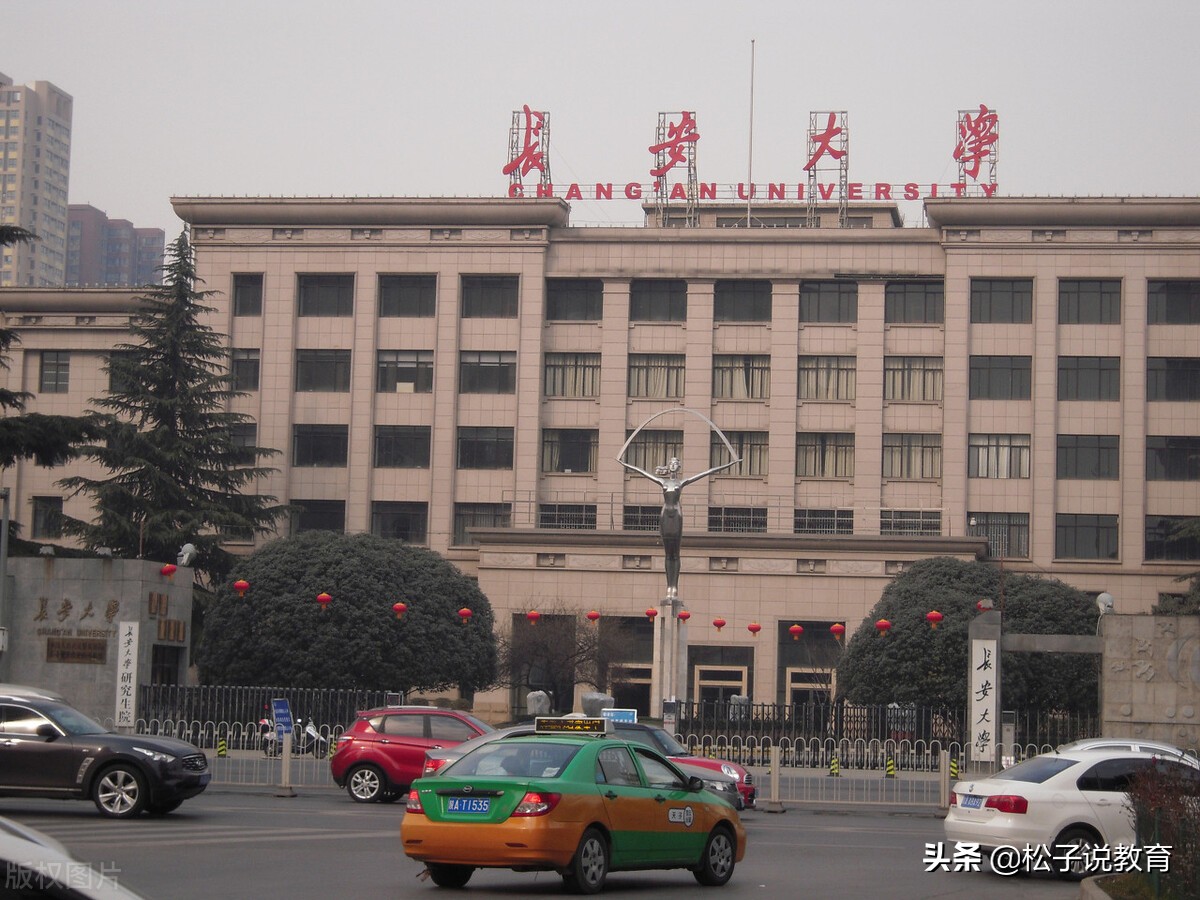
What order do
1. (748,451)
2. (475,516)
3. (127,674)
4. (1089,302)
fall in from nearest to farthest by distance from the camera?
(127,674), (1089,302), (748,451), (475,516)

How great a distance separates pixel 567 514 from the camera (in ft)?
198

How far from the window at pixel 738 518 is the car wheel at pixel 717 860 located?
145ft

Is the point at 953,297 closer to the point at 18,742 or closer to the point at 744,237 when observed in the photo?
the point at 744,237

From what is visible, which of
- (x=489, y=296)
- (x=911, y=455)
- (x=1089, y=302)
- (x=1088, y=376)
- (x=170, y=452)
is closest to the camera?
(x=170, y=452)

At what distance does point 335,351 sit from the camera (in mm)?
62031

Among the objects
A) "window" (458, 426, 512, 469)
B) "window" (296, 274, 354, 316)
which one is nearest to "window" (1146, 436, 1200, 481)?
"window" (458, 426, 512, 469)

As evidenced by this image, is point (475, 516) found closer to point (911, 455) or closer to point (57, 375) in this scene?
point (911, 455)

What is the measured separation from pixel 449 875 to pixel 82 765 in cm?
707

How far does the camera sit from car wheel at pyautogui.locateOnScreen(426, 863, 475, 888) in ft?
44.9

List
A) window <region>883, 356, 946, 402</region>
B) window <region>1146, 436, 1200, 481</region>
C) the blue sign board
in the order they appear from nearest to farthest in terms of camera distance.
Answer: the blue sign board, window <region>1146, 436, 1200, 481</region>, window <region>883, 356, 946, 402</region>

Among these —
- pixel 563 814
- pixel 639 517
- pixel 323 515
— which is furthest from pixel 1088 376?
pixel 563 814

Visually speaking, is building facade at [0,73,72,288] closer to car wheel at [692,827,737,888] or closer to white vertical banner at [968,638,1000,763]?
white vertical banner at [968,638,1000,763]

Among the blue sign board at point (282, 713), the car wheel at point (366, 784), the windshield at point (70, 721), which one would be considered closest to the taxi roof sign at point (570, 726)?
the windshield at point (70, 721)

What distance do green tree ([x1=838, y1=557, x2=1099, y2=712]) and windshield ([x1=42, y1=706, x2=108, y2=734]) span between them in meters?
28.9
